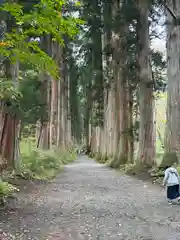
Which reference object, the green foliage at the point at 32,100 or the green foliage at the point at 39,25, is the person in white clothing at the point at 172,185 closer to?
the green foliage at the point at 39,25

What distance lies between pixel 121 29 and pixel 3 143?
9702 mm

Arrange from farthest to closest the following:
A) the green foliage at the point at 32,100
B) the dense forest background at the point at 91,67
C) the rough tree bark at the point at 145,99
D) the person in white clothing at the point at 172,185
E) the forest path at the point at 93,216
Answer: the rough tree bark at the point at 145,99
the green foliage at the point at 32,100
the person in white clothing at the point at 172,185
the dense forest background at the point at 91,67
the forest path at the point at 93,216

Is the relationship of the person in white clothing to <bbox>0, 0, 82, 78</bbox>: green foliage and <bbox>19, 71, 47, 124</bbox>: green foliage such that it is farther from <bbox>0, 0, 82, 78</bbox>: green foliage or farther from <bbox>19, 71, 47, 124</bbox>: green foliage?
<bbox>19, 71, 47, 124</bbox>: green foliage

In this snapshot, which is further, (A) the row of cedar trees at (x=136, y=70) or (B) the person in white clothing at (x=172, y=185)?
(A) the row of cedar trees at (x=136, y=70)

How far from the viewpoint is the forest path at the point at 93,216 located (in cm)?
684

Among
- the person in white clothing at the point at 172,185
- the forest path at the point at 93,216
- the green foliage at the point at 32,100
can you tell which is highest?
the green foliage at the point at 32,100

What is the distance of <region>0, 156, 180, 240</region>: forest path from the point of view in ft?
22.4

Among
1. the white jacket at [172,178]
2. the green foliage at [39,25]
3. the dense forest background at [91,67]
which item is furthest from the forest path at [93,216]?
the green foliage at [39,25]

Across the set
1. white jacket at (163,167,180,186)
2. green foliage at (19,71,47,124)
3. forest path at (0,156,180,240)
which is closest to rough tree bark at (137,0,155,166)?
green foliage at (19,71,47,124)

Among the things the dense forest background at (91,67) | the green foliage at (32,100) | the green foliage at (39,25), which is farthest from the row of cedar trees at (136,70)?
the green foliage at (39,25)

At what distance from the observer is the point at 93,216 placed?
846cm

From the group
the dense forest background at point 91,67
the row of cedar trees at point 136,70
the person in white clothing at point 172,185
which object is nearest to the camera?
the dense forest background at point 91,67

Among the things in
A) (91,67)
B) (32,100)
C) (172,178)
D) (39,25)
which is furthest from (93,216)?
(91,67)

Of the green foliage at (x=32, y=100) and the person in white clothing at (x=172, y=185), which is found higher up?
the green foliage at (x=32, y=100)
